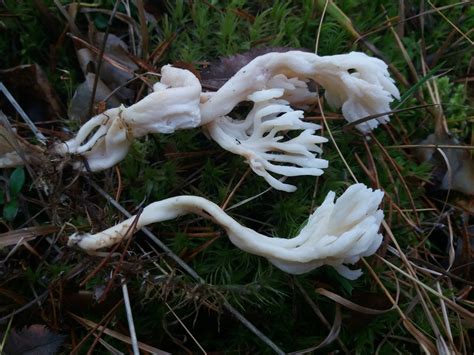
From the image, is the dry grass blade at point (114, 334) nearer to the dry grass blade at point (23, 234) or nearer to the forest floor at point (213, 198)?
the forest floor at point (213, 198)

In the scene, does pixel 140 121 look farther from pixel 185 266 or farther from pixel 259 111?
pixel 185 266

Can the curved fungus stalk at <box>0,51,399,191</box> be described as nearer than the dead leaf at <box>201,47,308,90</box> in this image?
Yes

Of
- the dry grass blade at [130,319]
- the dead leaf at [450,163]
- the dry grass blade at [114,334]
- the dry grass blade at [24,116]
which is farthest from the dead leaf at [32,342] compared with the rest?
the dead leaf at [450,163]

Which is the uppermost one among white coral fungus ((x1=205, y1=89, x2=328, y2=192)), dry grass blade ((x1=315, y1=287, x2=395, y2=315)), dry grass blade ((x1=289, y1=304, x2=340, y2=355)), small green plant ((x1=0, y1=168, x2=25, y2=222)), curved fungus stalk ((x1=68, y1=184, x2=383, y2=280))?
white coral fungus ((x1=205, y1=89, x2=328, y2=192))

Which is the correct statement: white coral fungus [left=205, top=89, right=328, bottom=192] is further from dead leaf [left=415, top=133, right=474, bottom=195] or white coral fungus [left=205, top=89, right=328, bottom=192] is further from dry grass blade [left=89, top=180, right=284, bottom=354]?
dead leaf [left=415, top=133, right=474, bottom=195]

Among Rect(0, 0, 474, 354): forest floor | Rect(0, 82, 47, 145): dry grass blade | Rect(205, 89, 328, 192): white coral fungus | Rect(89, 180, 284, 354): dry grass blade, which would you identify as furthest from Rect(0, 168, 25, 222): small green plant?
Rect(205, 89, 328, 192): white coral fungus

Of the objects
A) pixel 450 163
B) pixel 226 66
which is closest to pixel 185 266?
pixel 226 66

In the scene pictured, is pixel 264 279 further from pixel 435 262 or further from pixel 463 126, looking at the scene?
pixel 463 126
